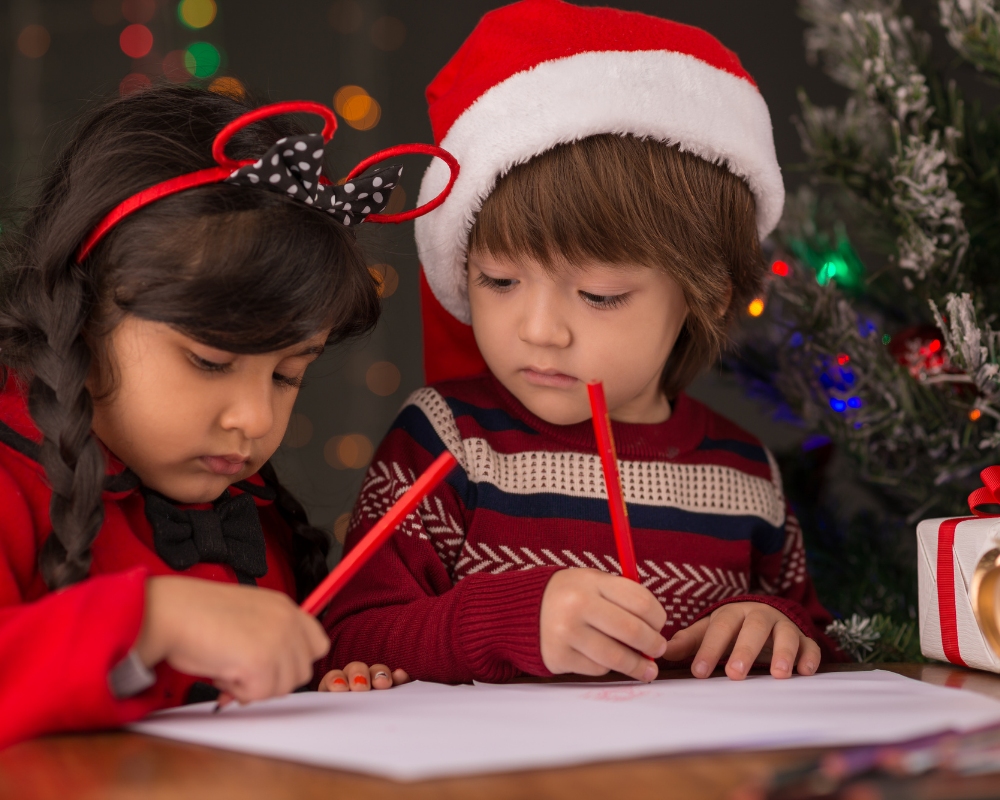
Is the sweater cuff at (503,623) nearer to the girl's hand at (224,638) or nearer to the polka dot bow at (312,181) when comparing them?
the girl's hand at (224,638)

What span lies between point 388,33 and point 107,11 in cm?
45

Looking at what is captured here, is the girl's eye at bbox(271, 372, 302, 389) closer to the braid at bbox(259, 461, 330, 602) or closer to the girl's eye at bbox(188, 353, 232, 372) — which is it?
the girl's eye at bbox(188, 353, 232, 372)

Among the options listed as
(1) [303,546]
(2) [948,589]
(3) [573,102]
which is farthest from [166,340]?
(2) [948,589]

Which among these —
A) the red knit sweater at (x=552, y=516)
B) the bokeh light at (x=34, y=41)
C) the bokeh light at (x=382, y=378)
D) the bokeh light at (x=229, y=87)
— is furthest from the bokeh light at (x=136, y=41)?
the red knit sweater at (x=552, y=516)

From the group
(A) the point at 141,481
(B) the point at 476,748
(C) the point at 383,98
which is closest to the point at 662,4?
(C) the point at 383,98

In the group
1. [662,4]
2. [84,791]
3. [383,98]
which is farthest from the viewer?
[383,98]

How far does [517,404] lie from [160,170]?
0.38m

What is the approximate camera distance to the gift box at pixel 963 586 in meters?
0.64

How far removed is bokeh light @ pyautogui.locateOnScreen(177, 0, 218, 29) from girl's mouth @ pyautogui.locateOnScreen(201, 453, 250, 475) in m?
1.10

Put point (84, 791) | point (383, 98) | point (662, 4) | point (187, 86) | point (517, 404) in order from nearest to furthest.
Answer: point (84, 791) < point (187, 86) < point (517, 404) < point (662, 4) < point (383, 98)

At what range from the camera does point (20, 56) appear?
151 cm

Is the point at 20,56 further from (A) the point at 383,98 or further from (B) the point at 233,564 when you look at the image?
(B) the point at 233,564

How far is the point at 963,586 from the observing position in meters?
0.66

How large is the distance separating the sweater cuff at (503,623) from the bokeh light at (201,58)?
3.78ft
